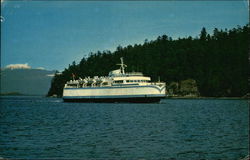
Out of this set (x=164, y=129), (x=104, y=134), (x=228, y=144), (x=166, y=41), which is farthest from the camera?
(x=166, y=41)

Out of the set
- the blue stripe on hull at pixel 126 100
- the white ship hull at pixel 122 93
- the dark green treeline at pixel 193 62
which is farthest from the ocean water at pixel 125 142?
the dark green treeline at pixel 193 62

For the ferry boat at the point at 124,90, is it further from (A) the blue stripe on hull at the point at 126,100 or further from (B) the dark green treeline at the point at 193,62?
(B) the dark green treeline at the point at 193,62

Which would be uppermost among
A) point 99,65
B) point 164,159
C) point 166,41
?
point 166,41

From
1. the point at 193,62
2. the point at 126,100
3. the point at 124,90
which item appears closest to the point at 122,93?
the point at 124,90

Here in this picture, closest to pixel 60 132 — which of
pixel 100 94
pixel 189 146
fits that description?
pixel 189 146

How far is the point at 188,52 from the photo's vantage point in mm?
122562

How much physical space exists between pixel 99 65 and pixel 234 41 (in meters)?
45.6

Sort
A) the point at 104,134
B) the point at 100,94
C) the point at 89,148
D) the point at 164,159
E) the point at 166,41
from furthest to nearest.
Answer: the point at 166,41
the point at 100,94
the point at 104,134
the point at 89,148
the point at 164,159

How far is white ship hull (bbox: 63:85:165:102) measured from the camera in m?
61.4

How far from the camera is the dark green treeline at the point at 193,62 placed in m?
106

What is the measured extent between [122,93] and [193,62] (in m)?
59.6

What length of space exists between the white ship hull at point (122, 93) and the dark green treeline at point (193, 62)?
3719 cm

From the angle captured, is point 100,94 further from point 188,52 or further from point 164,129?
point 188,52

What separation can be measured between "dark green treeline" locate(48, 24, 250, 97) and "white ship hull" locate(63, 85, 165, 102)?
1464 inches
